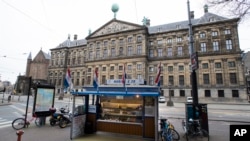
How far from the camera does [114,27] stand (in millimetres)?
52219

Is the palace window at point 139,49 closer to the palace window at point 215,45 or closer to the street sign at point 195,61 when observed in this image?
the palace window at point 215,45

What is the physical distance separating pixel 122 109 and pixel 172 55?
39164 mm

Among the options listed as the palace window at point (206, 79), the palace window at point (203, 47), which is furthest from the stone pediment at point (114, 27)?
the palace window at point (206, 79)

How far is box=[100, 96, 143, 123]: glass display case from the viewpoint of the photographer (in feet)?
30.7

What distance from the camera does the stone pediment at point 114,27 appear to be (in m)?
49.6

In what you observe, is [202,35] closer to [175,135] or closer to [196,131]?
[196,131]

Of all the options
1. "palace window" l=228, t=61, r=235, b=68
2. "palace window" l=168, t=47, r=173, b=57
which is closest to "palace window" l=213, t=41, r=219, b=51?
"palace window" l=228, t=61, r=235, b=68

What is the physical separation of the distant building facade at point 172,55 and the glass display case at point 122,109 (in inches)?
992

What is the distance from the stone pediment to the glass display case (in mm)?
41063

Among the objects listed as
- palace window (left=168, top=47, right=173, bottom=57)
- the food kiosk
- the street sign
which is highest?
palace window (left=168, top=47, right=173, bottom=57)

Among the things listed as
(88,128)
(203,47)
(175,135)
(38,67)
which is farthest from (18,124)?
(38,67)

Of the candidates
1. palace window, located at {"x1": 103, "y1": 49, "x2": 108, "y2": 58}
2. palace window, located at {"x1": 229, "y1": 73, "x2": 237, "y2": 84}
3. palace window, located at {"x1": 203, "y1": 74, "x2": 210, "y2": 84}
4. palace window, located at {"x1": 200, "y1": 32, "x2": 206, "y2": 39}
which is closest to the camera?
palace window, located at {"x1": 229, "y1": 73, "x2": 237, "y2": 84}

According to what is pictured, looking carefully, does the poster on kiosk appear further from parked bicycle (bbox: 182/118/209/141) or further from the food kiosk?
parked bicycle (bbox: 182/118/209/141)

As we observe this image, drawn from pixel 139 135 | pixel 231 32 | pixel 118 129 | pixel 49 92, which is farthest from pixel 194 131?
pixel 231 32
